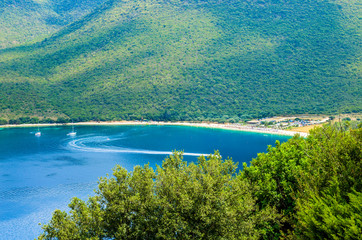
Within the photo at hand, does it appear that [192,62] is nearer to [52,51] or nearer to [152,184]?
[52,51]

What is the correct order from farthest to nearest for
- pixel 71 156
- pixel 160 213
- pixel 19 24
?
pixel 19 24 → pixel 71 156 → pixel 160 213

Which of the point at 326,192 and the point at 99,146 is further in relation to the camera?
the point at 99,146

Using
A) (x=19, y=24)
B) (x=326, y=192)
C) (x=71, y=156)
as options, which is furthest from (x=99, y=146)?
(x=19, y=24)

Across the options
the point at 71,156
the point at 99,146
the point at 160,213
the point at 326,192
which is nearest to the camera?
the point at 326,192

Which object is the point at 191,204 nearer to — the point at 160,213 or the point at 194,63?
the point at 160,213

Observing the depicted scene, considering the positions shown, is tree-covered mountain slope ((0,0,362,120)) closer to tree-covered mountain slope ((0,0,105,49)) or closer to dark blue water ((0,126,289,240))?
dark blue water ((0,126,289,240))

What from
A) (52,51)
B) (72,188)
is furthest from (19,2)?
(72,188)

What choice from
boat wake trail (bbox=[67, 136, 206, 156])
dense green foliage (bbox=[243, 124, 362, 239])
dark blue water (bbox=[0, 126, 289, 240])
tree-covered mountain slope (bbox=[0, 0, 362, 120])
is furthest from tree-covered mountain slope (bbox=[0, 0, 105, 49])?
dense green foliage (bbox=[243, 124, 362, 239])
